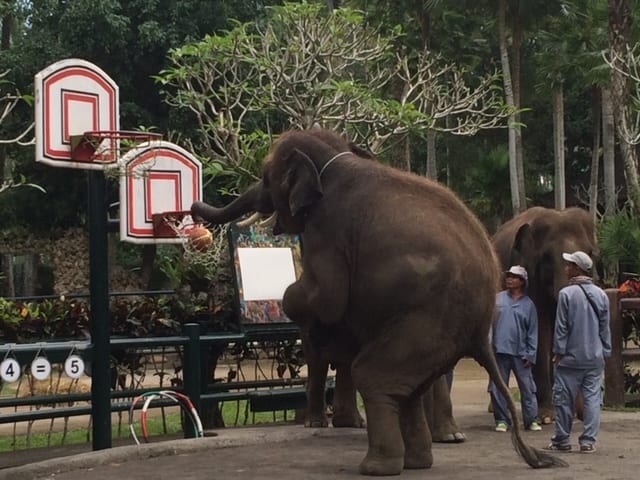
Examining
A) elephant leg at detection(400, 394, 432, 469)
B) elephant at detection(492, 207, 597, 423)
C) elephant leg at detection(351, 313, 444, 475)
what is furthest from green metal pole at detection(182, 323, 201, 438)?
elephant at detection(492, 207, 597, 423)

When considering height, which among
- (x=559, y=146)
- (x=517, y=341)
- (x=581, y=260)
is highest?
(x=559, y=146)

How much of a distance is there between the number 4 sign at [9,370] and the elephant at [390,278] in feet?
7.48

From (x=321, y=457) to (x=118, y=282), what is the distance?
22.0 metres

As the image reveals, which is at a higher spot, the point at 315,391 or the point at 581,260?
the point at 581,260

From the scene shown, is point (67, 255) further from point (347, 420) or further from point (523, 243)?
point (347, 420)

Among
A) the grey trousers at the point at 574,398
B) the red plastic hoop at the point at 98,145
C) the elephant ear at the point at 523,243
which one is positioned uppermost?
the red plastic hoop at the point at 98,145

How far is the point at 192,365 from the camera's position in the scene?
10172 millimetres

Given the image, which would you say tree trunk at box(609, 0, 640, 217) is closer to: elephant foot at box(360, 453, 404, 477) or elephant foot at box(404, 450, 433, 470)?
elephant foot at box(404, 450, 433, 470)

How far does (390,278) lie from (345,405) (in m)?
3.45

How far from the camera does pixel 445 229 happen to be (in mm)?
7484

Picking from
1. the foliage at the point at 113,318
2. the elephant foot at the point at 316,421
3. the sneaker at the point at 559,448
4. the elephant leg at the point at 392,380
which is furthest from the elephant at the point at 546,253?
the elephant leg at the point at 392,380

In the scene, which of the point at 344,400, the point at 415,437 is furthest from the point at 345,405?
the point at 415,437

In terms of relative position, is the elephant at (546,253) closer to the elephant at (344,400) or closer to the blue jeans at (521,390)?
the blue jeans at (521,390)

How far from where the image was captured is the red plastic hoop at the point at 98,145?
887 centimetres
